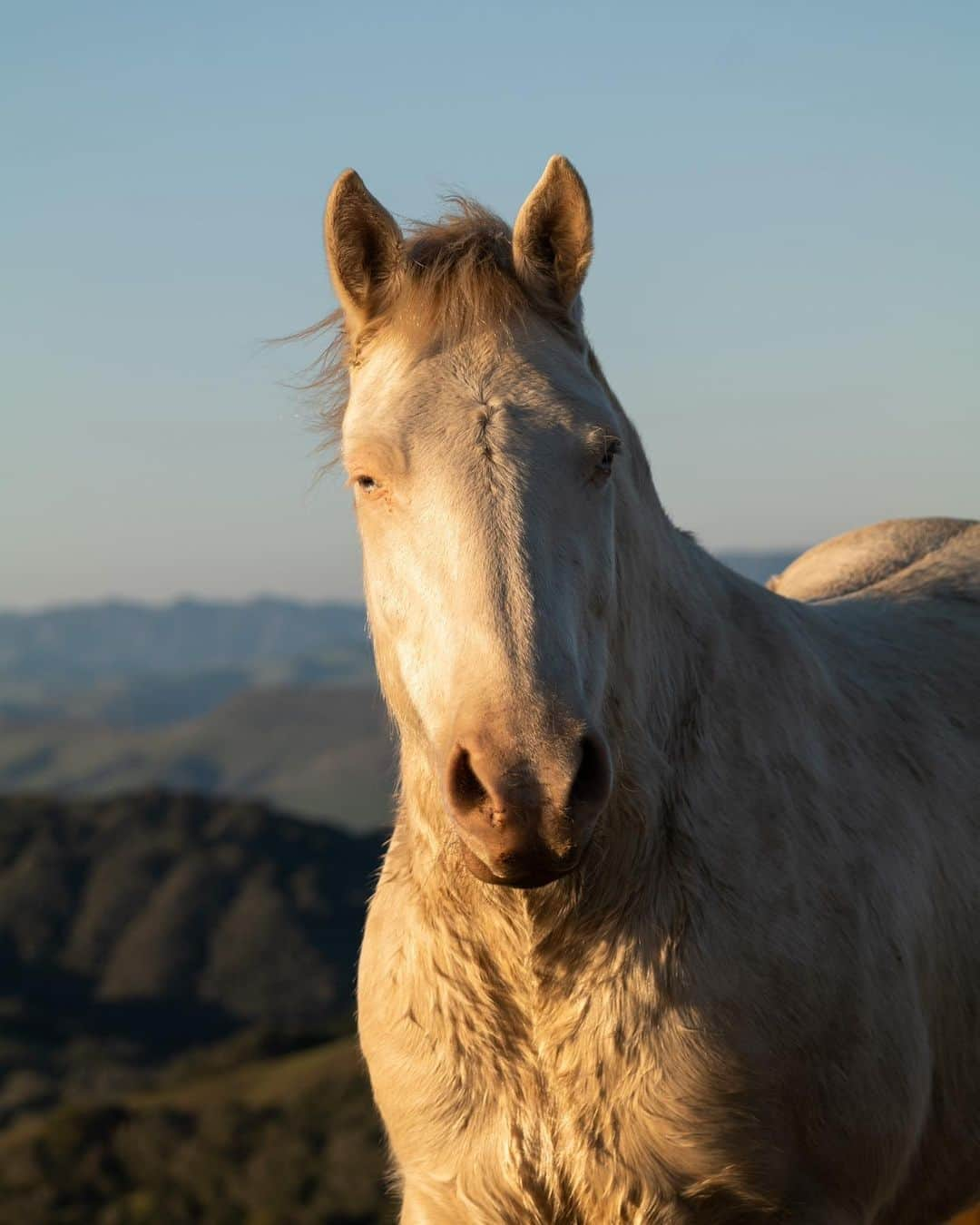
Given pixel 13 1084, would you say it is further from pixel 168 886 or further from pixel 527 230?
pixel 527 230

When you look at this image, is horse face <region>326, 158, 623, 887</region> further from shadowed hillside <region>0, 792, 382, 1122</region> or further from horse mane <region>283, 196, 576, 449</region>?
shadowed hillside <region>0, 792, 382, 1122</region>

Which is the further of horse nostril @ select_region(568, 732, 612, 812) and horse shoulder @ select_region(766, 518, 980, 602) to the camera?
horse shoulder @ select_region(766, 518, 980, 602)

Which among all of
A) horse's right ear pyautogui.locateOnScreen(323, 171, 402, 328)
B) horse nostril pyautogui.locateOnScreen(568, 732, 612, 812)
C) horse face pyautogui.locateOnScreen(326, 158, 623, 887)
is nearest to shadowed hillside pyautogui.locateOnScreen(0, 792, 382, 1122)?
horse's right ear pyautogui.locateOnScreen(323, 171, 402, 328)

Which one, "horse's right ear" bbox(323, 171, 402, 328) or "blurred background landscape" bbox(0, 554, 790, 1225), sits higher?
"horse's right ear" bbox(323, 171, 402, 328)

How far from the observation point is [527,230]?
14.7 feet

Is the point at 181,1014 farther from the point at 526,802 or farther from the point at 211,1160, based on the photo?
the point at 526,802

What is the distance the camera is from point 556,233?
455cm

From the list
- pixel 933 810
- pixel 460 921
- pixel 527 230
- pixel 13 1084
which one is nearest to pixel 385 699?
pixel 460 921

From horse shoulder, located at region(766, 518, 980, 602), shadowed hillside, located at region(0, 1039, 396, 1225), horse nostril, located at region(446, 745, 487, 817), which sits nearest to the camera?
horse nostril, located at region(446, 745, 487, 817)

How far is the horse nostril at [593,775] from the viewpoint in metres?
3.56

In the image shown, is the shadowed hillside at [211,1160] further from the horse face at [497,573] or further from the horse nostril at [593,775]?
the horse nostril at [593,775]

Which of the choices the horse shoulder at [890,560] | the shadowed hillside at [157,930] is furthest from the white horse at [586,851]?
the shadowed hillside at [157,930]

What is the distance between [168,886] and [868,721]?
133 meters

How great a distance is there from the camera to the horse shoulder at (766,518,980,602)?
7.11m
